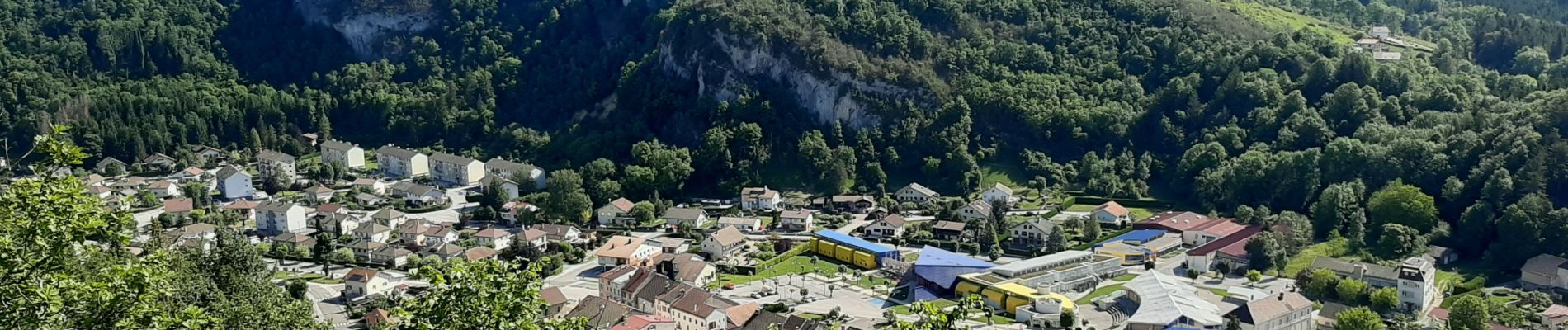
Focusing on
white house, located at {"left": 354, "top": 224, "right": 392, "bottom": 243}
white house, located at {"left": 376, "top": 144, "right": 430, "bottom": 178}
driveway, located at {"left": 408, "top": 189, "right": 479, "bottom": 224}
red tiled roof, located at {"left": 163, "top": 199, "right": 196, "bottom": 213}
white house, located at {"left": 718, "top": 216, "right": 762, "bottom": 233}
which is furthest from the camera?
white house, located at {"left": 376, "top": 144, "right": 430, "bottom": 178}

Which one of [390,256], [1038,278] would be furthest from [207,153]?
[1038,278]

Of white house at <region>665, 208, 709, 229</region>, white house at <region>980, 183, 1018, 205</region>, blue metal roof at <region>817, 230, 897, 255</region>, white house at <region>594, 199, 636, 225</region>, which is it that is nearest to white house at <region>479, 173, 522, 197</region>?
white house at <region>594, 199, 636, 225</region>

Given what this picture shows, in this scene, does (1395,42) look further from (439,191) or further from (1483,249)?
A: (439,191)

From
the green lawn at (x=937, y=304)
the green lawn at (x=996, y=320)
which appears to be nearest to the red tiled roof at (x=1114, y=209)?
→ the green lawn at (x=937, y=304)

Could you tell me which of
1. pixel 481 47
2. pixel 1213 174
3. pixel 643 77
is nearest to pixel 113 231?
pixel 1213 174

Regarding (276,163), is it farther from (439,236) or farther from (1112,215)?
(1112,215)

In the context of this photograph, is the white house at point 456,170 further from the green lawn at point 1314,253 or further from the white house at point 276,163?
the green lawn at point 1314,253

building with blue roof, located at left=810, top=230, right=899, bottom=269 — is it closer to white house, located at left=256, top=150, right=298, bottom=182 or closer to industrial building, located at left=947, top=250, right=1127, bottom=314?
industrial building, located at left=947, top=250, right=1127, bottom=314
